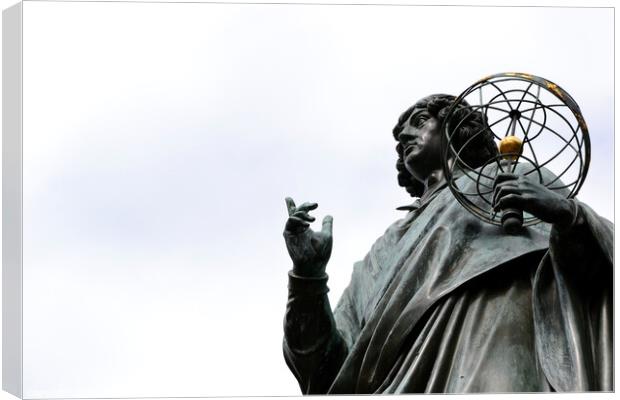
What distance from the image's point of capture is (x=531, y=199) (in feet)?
58.1

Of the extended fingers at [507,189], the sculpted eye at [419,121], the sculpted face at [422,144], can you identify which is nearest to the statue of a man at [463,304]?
the extended fingers at [507,189]

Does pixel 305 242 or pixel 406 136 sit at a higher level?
pixel 406 136

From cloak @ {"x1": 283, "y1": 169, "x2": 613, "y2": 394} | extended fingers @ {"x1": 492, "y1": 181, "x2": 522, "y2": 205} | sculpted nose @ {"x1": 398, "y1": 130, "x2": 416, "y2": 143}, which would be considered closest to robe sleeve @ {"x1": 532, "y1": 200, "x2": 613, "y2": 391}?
cloak @ {"x1": 283, "y1": 169, "x2": 613, "y2": 394}

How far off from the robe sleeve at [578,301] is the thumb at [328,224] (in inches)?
71.2

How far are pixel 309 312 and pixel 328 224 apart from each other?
0.72 m

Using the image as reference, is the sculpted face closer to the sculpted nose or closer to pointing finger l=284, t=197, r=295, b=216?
the sculpted nose

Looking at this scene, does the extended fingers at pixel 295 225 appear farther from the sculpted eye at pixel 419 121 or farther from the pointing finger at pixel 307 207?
the sculpted eye at pixel 419 121

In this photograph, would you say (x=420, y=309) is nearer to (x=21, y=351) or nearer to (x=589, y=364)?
(x=589, y=364)

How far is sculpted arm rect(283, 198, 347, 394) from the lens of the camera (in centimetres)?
1902

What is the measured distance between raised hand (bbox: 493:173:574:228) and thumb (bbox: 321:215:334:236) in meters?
1.77

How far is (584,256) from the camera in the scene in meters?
18.3

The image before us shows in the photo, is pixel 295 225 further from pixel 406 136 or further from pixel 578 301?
pixel 406 136

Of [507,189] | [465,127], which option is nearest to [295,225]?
[507,189]

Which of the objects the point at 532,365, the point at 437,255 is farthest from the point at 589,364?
the point at 437,255
